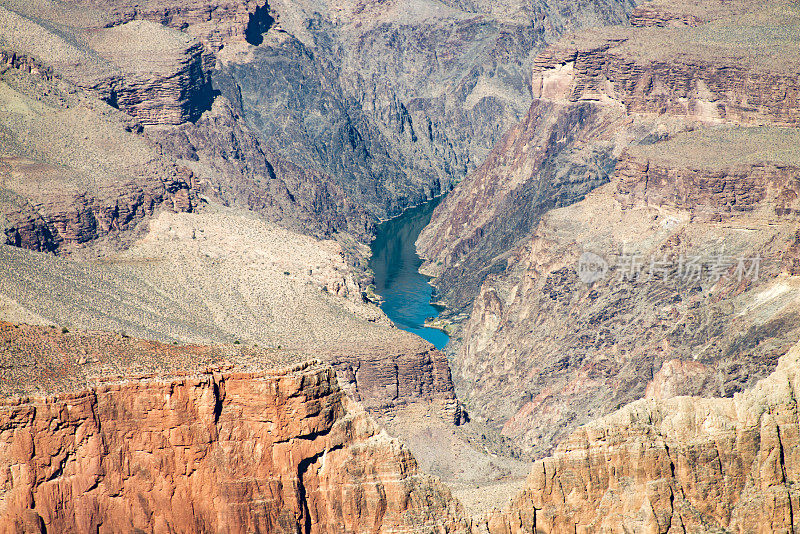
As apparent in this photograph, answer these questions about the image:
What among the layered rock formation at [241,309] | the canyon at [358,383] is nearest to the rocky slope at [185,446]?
the canyon at [358,383]

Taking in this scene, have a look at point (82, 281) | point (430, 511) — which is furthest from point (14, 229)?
point (430, 511)

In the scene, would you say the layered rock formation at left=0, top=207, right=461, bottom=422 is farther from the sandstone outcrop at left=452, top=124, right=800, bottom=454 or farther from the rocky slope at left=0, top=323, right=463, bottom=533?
the rocky slope at left=0, top=323, right=463, bottom=533

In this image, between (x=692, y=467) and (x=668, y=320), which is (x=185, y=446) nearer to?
(x=692, y=467)

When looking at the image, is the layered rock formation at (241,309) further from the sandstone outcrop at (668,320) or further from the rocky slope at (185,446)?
the rocky slope at (185,446)

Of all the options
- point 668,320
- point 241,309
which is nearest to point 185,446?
point 241,309

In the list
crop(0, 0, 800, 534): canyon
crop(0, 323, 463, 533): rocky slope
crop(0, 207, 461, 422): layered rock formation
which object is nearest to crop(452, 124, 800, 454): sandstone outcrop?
crop(0, 0, 800, 534): canyon

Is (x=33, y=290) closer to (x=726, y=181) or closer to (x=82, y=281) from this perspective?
(x=82, y=281)
